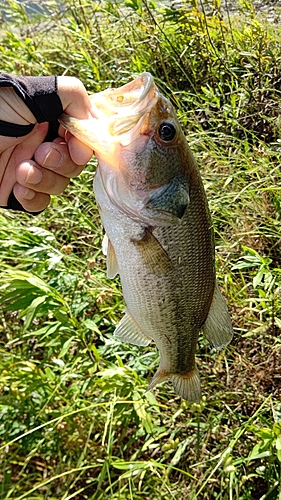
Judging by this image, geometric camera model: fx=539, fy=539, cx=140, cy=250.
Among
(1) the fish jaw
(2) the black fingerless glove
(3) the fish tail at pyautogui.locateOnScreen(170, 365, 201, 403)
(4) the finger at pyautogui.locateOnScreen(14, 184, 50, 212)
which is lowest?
(3) the fish tail at pyautogui.locateOnScreen(170, 365, 201, 403)

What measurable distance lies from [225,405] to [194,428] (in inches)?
8.4

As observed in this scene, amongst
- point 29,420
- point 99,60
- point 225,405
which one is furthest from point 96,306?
point 99,60

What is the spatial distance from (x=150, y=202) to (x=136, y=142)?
176 mm

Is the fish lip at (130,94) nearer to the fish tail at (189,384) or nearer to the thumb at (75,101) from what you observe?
the thumb at (75,101)

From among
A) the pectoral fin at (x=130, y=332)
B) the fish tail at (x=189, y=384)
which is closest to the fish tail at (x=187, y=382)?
the fish tail at (x=189, y=384)

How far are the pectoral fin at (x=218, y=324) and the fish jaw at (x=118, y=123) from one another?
1.89 ft

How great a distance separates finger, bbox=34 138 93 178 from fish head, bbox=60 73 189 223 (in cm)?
15

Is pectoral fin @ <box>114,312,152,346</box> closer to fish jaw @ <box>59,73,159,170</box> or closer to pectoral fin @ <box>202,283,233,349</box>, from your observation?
pectoral fin @ <box>202,283,233,349</box>

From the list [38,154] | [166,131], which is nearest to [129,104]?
[166,131]

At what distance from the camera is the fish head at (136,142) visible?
1.51 meters

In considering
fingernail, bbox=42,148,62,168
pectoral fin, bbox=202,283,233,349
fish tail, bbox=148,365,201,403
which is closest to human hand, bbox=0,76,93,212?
fingernail, bbox=42,148,62,168

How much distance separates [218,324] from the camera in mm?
1798

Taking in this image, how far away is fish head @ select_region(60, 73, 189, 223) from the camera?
1509 mm

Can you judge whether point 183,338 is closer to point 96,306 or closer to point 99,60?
point 96,306
